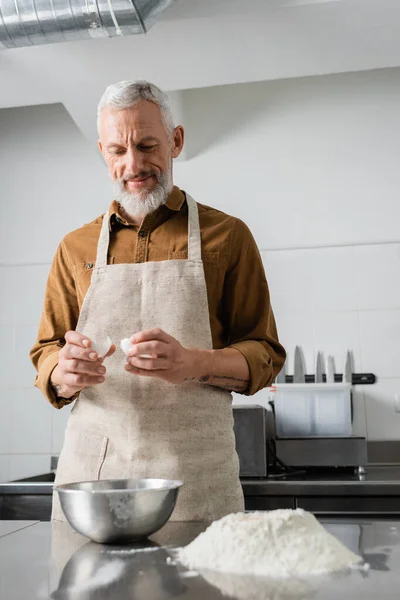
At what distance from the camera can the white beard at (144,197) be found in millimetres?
1416

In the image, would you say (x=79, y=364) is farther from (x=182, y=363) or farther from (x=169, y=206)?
(x=169, y=206)

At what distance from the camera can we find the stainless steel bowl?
2.83 feet

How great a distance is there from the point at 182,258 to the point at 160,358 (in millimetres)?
321

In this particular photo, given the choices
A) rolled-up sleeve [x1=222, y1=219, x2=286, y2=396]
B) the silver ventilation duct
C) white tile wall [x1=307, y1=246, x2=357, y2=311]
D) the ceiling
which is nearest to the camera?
rolled-up sleeve [x1=222, y1=219, x2=286, y2=396]

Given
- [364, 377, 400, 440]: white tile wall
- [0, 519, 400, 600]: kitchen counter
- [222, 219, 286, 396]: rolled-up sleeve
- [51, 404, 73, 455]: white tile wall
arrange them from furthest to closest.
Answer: [51, 404, 73, 455]: white tile wall → [364, 377, 400, 440]: white tile wall → [222, 219, 286, 396]: rolled-up sleeve → [0, 519, 400, 600]: kitchen counter

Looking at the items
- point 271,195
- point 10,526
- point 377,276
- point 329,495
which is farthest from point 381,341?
point 10,526

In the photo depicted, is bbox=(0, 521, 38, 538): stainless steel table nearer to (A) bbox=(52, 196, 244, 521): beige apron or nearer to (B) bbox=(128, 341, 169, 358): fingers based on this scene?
(A) bbox=(52, 196, 244, 521): beige apron

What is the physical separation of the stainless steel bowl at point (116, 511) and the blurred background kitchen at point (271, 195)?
5.98ft

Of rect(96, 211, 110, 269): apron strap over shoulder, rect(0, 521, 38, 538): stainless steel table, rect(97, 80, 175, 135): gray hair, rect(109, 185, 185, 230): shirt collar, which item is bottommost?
rect(0, 521, 38, 538): stainless steel table

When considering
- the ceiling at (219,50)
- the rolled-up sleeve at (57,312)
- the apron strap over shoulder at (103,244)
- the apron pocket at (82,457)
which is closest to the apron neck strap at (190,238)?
the apron strap over shoulder at (103,244)

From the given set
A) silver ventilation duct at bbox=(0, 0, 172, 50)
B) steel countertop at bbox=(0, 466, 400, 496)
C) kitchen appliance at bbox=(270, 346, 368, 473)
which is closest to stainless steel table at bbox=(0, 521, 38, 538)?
steel countertop at bbox=(0, 466, 400, 496)

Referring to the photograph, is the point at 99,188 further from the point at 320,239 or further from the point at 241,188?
the point at 320,239

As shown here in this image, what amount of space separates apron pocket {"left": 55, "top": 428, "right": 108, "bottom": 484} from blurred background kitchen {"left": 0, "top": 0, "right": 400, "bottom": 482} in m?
1.52

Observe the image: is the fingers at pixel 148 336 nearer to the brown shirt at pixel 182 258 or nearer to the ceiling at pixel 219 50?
the brown shirt at pixel 182 258
